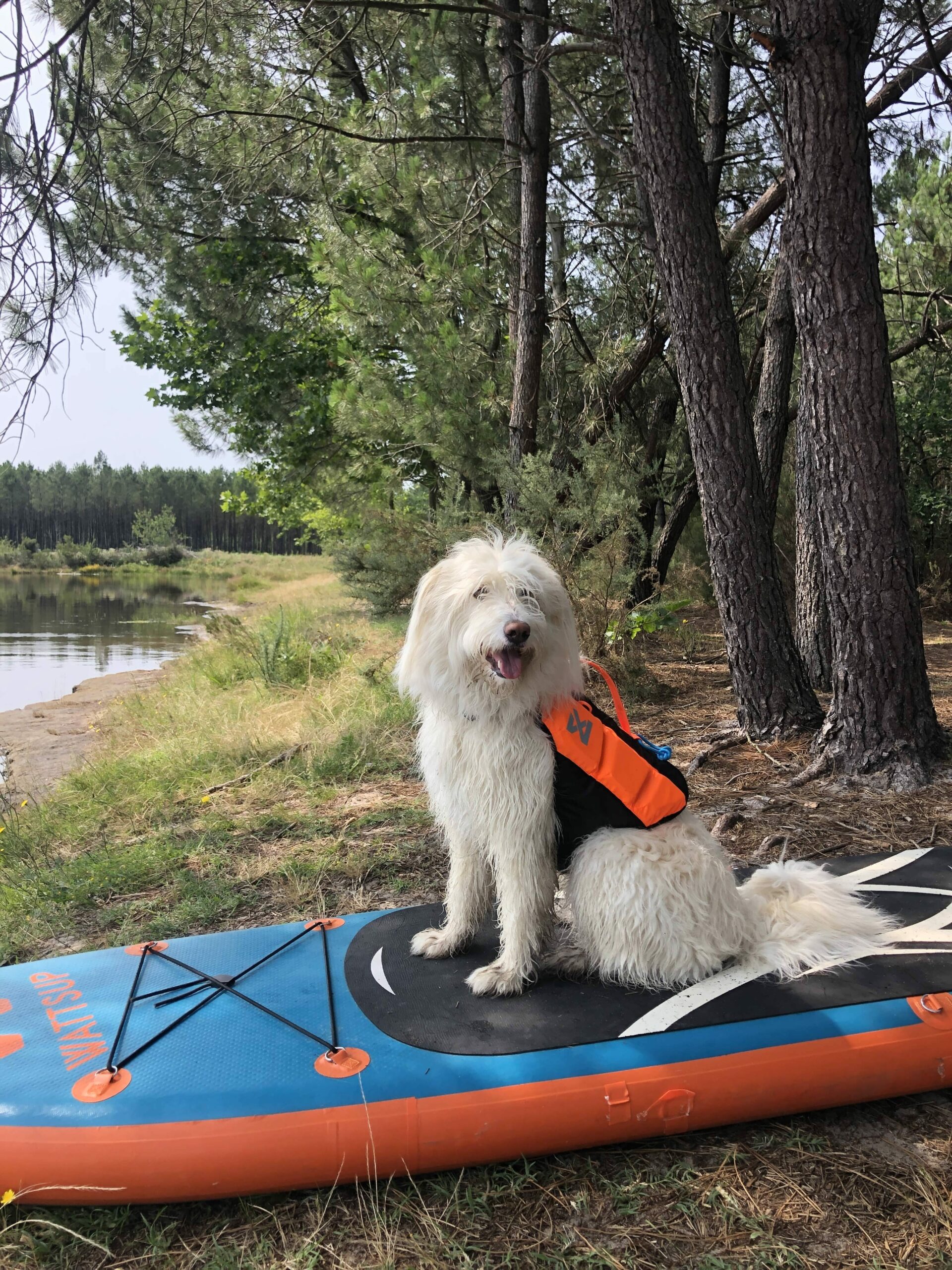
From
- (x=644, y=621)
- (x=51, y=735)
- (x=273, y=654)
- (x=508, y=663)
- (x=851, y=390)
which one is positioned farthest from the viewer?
(x=273, y=654)

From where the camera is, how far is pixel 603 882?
2734 millimetres

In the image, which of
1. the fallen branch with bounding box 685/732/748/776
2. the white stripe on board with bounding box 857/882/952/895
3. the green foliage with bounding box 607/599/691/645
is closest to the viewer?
the white stripe on board with bounding box 857/882/952/895

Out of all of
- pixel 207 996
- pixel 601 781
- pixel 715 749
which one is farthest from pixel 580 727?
pixel 715 749

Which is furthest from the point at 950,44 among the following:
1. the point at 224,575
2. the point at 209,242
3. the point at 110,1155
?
the point at 224,575

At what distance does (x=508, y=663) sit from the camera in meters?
2.73

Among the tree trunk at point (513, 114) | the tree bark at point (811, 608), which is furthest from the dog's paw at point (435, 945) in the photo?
the tree trunk at point (513, 114)

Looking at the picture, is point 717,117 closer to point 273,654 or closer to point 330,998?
point 273,654

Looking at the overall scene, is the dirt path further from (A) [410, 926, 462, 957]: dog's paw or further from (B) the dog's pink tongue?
(B) the dog's pink tongue

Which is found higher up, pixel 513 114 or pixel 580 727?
pixel 513 114

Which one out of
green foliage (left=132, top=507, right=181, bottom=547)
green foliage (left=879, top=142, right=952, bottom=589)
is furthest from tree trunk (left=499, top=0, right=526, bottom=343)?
green foliage (left=132, top=507, right=181, bottom=547)

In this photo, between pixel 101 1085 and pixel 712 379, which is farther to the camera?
pixel 712 379

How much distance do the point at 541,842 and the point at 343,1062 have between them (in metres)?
0.90

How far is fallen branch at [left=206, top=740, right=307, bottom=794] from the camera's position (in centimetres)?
609

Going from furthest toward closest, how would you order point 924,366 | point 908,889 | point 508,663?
point 924,366 < point 908,889 < point 508,663
